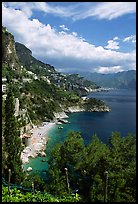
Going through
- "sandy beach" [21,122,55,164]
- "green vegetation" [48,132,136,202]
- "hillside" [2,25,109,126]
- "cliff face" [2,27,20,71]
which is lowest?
"sandy beach" [21,122,55,164]

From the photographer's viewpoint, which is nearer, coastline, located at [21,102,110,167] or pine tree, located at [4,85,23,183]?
pine tree, located at [4,85,23,183]

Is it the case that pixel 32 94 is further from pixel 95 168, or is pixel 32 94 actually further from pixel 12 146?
pixel 95 168

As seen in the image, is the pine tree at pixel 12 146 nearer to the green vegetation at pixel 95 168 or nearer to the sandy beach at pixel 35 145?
the green vegetation at pixel 95 168

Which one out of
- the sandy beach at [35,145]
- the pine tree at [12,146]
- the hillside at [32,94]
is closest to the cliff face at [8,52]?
the hillside at [32,94]

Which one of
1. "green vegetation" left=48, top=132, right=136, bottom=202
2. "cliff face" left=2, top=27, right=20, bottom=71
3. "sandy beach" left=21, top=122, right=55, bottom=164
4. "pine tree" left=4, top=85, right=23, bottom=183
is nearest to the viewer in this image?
"green vegetation" left=48, top=132, right=136, bottom=202

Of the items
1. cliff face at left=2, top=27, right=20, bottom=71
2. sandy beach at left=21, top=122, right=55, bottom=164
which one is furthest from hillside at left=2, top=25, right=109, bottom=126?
sandy beach at left=21, top=122, right=55, bottom=164

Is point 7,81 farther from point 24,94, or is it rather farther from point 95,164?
point 95,164

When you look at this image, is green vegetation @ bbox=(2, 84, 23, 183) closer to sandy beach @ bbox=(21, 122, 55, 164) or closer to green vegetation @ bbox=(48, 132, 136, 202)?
green vegetation @ bbox=(48, 132, 136, 202)

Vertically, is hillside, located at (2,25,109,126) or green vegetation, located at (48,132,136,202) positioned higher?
hillside, located at (2,25,109,126)
